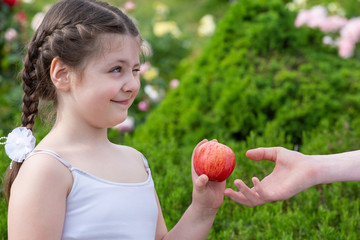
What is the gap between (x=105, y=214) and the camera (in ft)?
5.49

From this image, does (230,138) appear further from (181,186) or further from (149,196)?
(149,196)

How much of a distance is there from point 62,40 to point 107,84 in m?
0.23

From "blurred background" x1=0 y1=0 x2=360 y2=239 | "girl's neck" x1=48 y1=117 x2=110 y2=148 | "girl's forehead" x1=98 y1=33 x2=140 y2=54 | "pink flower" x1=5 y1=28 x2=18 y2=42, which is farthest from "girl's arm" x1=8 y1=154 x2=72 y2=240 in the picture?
"pink flower" x1=5 y1=28 x2=18 y2=42

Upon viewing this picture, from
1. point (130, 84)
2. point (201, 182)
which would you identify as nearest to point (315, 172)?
point (201, 182)

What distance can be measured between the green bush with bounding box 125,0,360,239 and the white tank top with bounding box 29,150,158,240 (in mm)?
969

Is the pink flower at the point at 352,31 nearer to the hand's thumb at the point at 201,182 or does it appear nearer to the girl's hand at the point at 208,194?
the girl's hand at the point at 208,194

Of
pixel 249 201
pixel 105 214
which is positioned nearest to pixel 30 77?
pixel 105 214

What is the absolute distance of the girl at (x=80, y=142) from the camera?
158cm

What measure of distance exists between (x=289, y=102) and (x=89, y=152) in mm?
2496

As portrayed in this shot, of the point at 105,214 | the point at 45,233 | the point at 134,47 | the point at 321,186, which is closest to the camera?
the point at 45,233

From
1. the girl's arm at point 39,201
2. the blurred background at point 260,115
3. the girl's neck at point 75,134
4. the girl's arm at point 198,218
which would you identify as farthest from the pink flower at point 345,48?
the girl's arm at point 39,201

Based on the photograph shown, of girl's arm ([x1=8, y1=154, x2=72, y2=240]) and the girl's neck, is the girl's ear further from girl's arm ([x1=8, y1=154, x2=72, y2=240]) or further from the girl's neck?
girl's arm ([x1=8, y1=154, x2=72, y2=240])

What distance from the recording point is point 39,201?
1.54 metres

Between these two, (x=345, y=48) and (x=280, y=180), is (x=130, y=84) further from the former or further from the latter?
(x=345, y=48)
